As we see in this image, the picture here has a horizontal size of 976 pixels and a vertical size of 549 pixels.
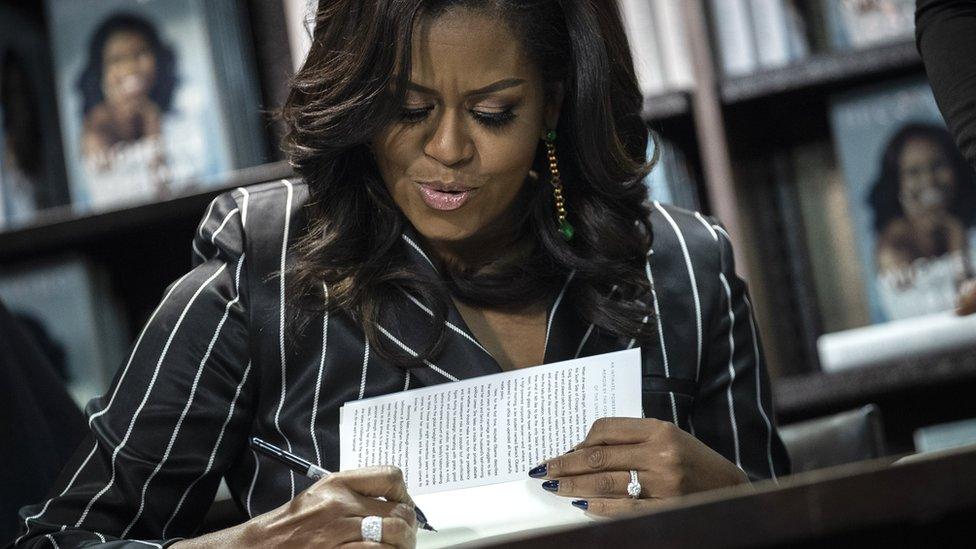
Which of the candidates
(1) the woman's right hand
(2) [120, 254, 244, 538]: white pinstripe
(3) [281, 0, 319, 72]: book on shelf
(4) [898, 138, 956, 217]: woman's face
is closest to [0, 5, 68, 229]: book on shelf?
(3) [281, 0, 319, 72]: book on shelf

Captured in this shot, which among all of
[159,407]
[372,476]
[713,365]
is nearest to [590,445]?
[372,476]

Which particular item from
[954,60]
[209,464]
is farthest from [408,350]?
[954,60]

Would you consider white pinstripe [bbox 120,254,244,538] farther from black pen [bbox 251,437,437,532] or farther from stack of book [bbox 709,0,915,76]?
stack of book [bbox 709,0,915,76]

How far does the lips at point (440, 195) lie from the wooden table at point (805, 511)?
872 mm

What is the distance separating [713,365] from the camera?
1.51 meters

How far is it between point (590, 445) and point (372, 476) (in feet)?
0.83

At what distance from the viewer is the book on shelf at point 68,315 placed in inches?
85.6

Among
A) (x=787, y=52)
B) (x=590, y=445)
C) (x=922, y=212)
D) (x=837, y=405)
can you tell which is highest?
(x=787, y=52)

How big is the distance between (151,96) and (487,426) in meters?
1.26

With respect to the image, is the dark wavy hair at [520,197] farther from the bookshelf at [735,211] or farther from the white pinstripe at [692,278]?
the bookshelf at [735,211]

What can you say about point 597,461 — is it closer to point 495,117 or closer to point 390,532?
point 390,532

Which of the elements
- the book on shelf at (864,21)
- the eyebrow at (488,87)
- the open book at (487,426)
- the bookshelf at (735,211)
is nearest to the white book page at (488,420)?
the open book at (487,426)

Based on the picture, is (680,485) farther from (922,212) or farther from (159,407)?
(922,212)

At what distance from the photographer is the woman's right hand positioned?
1020 millimetres
